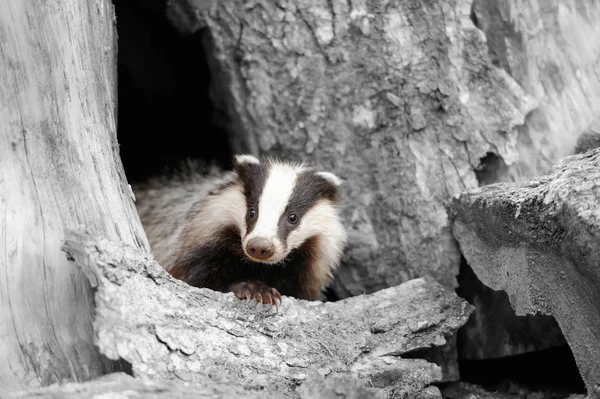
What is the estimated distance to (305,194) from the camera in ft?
12.1

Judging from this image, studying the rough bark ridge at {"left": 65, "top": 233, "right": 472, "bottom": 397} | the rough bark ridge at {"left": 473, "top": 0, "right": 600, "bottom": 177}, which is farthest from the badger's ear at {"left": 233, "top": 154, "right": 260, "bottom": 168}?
the rough bark ridge at {"left": 473, "top": 0, "right": 600, "bottom": 177}

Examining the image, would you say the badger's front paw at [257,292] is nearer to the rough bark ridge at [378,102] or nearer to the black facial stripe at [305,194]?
the black facial stripe at [305,194]

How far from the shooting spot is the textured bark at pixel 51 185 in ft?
7.74

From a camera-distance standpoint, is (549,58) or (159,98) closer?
(549,58)

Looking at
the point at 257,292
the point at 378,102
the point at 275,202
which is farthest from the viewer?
the point at 378,102

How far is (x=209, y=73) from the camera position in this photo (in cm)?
446

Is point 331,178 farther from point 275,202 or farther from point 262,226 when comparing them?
point 262,226

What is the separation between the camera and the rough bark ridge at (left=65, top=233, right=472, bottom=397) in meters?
2.27

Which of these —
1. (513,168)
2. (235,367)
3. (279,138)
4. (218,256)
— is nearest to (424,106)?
(513,168)

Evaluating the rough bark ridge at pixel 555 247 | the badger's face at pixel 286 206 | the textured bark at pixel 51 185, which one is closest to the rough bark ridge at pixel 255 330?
the textured bark at pixel 51 185

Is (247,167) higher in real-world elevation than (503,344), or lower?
higher

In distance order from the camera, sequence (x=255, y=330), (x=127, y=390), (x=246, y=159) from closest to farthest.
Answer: (x=127, y=390) → (x=255, y=330) → (x=246, y=159)

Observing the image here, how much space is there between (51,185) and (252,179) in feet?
4.35

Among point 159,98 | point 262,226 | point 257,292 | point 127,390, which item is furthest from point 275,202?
A: point 159,98
